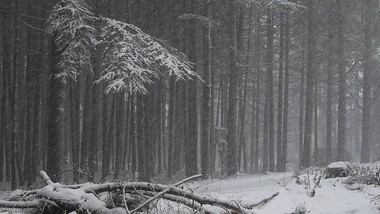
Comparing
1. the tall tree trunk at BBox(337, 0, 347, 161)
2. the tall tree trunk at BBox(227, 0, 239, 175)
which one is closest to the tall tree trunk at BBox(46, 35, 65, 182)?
the tall tree trunk at BBox(227, 0, 239, 175)

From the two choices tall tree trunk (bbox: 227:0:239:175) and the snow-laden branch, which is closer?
the snow-laden branch

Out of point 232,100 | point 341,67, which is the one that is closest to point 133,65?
point 232,100

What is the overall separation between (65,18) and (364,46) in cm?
2248

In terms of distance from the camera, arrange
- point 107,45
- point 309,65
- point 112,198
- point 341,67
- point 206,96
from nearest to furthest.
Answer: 1. point 112,198
2. point 107,45
3. point 206,96
4. point 309,65
5. point 341,67

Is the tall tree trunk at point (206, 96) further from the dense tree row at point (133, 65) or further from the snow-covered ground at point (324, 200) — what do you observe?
the snow-covered ground at point (324, 200)

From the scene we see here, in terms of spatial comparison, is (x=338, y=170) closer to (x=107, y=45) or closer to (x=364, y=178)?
(x=364, y=178)

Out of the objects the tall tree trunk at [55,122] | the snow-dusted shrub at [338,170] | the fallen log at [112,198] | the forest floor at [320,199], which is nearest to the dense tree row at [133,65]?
the tall tree trunk at [55,122]

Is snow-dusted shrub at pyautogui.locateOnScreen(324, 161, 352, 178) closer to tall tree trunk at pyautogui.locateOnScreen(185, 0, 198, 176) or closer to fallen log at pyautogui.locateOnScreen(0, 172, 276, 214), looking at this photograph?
fallen log at pyautogui.locateOnScreen(0, 172, 276, 214)

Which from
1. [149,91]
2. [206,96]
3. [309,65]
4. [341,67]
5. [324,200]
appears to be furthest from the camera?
[149,91]

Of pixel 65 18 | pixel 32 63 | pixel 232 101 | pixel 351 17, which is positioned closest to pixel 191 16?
pixel 232 101

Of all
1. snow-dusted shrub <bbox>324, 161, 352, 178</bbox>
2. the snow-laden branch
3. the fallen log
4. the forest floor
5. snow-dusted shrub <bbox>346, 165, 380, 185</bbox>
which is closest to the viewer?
the fallen log

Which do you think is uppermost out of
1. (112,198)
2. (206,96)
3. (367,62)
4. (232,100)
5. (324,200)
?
(367,62)

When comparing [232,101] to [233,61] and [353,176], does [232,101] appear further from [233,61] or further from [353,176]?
[353,176]

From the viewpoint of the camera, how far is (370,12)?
24.9 meters
